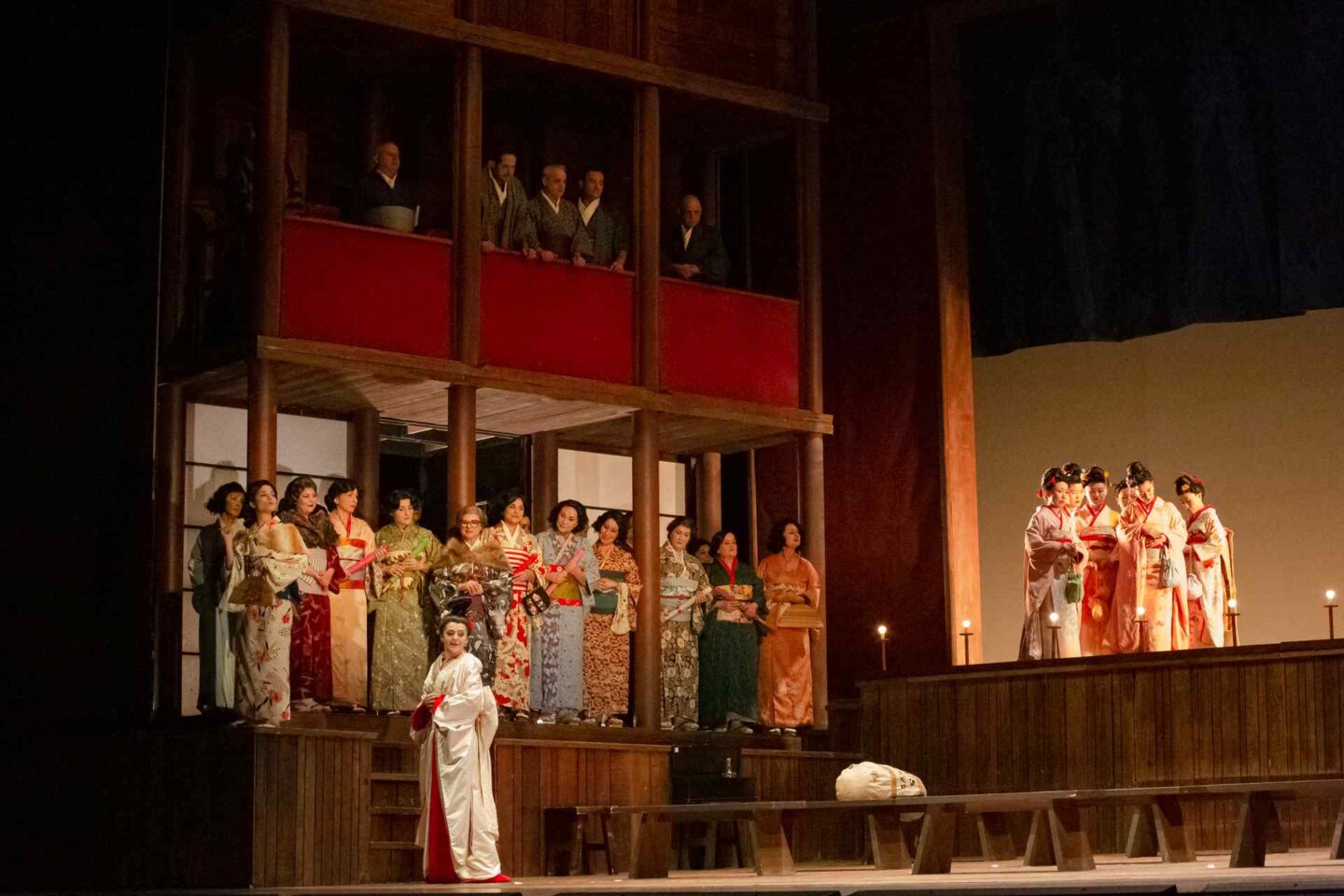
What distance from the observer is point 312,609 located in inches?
501

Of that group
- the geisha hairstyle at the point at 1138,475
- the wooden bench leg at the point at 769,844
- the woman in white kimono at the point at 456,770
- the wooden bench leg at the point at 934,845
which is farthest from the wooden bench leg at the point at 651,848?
the geisha hairstyle at the point at 1138,475

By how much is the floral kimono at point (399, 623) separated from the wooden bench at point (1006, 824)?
1636mm

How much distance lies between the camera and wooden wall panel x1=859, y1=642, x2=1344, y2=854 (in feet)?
39.5

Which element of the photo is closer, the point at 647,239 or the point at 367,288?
the point at 367,288

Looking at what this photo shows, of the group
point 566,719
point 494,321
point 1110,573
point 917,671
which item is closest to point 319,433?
point 494,321

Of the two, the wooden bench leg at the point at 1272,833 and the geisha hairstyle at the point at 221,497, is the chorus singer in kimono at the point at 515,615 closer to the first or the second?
the geisha hairstyle at the point at 221,497

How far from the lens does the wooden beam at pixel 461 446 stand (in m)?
13.6

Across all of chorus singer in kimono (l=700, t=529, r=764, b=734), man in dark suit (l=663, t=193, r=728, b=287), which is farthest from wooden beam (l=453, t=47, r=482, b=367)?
chorus singer in kimono (l=700, t=529, r=764, b=734)

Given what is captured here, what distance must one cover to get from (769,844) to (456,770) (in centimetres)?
161

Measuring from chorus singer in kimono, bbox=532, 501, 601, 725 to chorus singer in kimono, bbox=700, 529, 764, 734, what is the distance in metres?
0.99

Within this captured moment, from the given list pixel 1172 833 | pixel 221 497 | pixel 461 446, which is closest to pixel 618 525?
pixel 461 446

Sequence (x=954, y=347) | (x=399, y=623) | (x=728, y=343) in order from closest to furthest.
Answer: (x=399, y=623) < (x=728, y=343) < (x=954, y=347)

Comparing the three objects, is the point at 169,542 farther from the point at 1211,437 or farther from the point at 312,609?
the point at 1211,437

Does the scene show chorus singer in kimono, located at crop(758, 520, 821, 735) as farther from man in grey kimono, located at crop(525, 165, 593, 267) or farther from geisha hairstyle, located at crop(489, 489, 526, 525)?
man in grey kimono, located at crop(525, 165, 593, 267)
